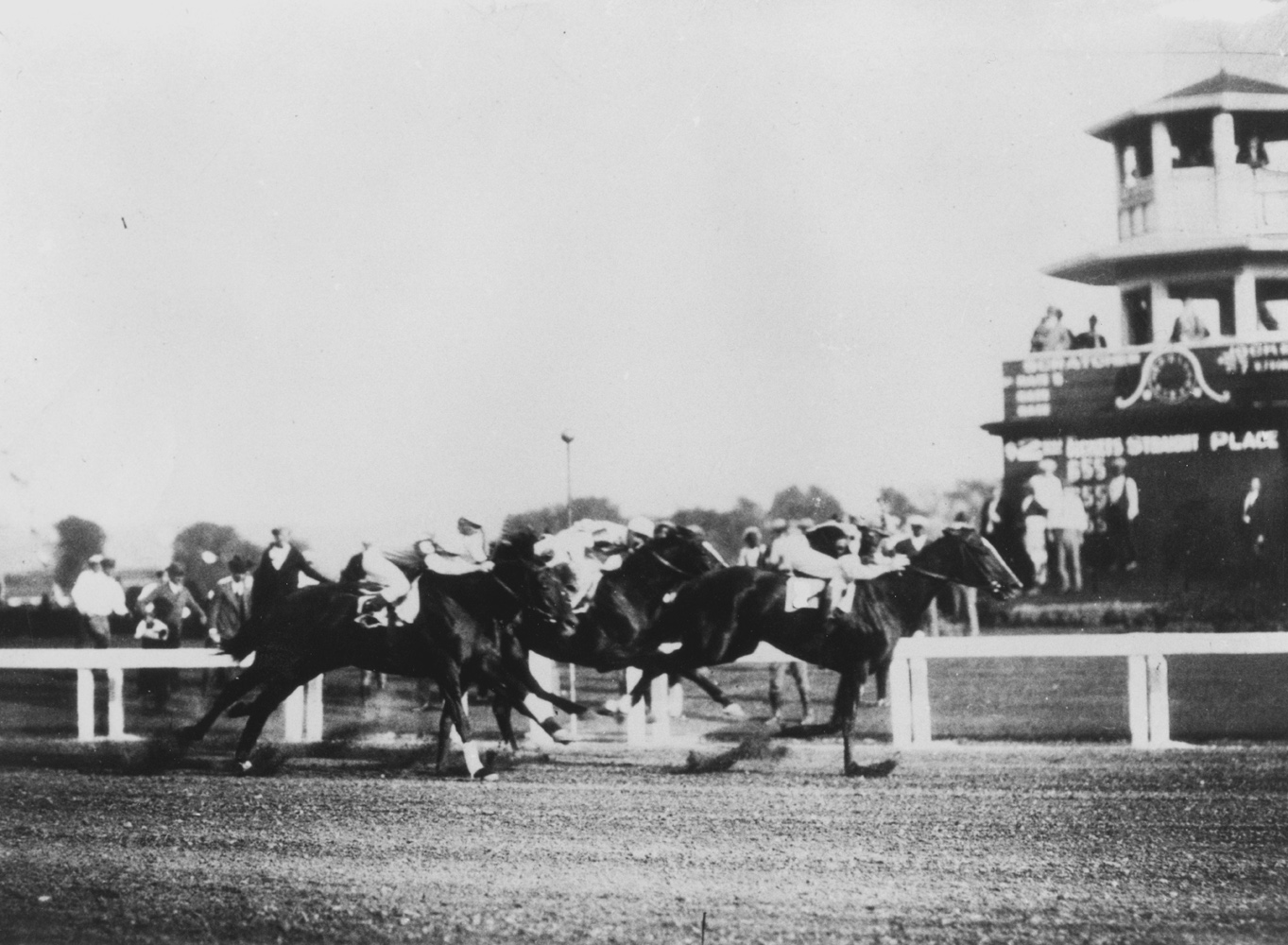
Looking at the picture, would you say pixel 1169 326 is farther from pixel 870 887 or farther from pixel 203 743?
pixel 870 887

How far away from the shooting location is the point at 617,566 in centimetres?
1159

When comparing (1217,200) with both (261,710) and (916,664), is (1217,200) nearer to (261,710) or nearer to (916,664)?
(916,664)

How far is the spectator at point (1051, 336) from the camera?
18891 millimetres

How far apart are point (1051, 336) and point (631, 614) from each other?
391 inches

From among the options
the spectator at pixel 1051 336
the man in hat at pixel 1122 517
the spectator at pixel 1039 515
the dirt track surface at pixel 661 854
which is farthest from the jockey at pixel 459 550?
the spectator at pixel 1051 336

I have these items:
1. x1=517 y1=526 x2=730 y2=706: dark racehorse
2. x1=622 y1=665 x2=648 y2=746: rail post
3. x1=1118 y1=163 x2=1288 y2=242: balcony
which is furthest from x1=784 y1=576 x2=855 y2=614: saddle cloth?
x1=1118 y1=163 x2=1288 y2=242: balcony

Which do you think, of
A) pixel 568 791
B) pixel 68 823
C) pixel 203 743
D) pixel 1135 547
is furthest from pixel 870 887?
pixel 1135 547

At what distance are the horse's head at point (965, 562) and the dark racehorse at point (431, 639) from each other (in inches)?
106

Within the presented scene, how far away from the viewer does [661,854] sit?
710 centimetres

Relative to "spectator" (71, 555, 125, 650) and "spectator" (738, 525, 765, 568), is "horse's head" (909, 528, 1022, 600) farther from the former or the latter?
"spectator" (71, 555, 125, 650)

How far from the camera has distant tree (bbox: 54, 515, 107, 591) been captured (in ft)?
66.2

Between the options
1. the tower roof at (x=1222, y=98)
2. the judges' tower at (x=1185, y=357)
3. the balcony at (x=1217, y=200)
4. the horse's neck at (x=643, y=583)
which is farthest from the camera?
the balcony at (x=1217, y=200)

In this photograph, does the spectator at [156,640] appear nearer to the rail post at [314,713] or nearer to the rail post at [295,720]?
the rail post at [295,720]

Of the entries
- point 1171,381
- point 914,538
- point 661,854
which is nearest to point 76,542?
point 914,538
